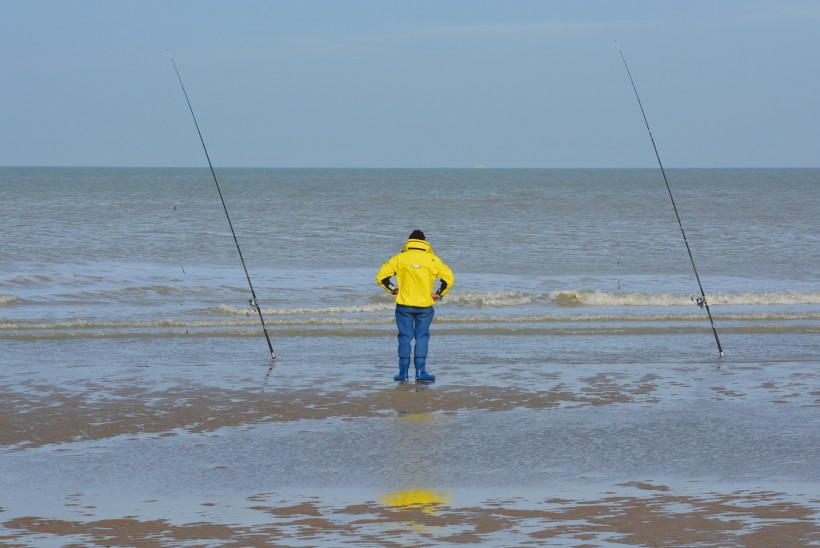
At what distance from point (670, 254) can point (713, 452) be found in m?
19.3

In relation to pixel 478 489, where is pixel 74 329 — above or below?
above

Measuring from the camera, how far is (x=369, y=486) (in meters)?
6.31

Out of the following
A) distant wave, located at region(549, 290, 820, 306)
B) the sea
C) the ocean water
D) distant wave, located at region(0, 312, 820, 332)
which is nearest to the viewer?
the sea

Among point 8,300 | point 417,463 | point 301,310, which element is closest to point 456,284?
point 301,310

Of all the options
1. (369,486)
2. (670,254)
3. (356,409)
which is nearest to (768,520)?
(369,486)

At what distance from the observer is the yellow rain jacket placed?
935 cm

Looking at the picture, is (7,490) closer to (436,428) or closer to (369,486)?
(369,486)

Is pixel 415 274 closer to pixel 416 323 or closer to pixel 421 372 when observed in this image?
pixel 416 323

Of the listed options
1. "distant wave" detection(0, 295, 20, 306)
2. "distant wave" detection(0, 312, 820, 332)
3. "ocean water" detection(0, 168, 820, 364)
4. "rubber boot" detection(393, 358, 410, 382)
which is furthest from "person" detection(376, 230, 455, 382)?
"distant wave" detection(0, 295, 20, 306)

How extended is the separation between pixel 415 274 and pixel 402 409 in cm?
127

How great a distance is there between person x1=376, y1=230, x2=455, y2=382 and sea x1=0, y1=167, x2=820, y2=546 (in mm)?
457

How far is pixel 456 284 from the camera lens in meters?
19.5

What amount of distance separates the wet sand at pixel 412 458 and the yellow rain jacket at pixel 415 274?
781mm

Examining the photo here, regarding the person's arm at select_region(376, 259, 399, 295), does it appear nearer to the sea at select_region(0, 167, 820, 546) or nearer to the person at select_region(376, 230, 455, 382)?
the person at select_region(376, 230, 455, 382)
